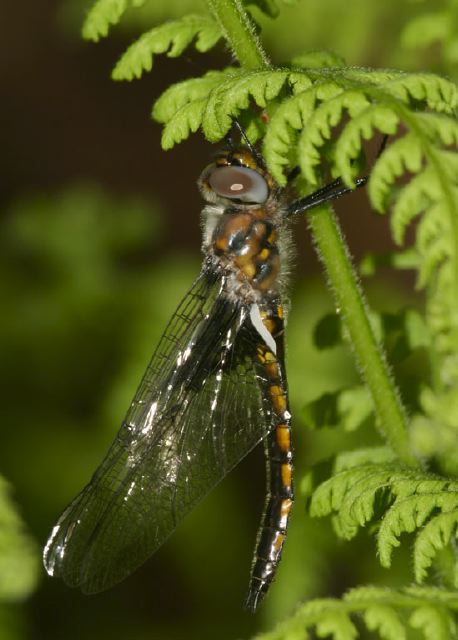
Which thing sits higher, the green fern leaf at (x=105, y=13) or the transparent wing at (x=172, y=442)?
the green fern leaf at (x=105, y=13)

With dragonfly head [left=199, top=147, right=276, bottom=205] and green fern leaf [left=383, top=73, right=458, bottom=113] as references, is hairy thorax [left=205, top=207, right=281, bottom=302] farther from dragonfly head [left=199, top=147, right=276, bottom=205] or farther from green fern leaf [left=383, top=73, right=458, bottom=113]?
green fern leaf [left=383, top=73, right=458, bottom=113]

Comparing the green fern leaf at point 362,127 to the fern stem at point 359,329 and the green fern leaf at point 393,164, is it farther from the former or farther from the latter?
the fern stem at point 359,329

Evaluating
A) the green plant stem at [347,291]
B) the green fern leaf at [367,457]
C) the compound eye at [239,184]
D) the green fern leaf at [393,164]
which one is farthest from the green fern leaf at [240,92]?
the green fern leaf at [367,457]

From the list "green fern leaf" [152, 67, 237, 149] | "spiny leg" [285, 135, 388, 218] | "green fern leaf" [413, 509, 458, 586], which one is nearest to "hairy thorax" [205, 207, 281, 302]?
"spiny leg" [285, 135, 388, 218]

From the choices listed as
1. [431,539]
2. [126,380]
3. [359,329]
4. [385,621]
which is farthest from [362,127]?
[126,380]

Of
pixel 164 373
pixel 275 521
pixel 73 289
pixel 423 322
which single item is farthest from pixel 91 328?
pixel 423 322
